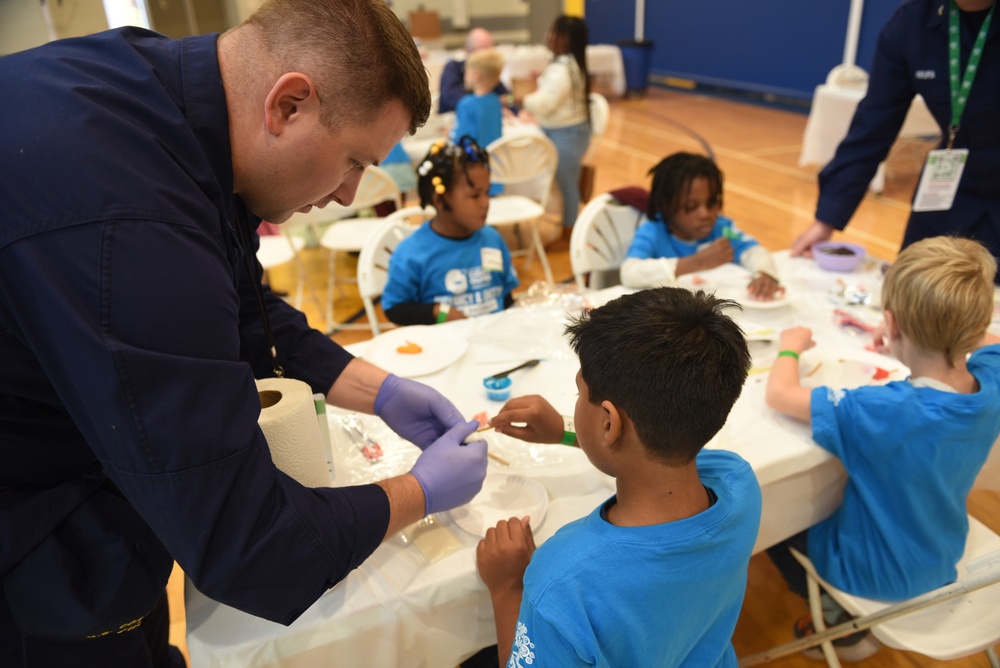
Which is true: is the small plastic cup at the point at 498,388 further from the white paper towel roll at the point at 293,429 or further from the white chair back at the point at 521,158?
the white chair back at the point at 521,158

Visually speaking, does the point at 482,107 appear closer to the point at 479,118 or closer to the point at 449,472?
the point at 479,118

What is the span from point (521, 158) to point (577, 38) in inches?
47.2

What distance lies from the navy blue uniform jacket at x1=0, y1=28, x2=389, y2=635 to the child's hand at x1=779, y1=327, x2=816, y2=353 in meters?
1.11

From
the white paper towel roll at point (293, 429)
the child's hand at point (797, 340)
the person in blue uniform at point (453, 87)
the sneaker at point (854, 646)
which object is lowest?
the sneaker at point (854, 646)

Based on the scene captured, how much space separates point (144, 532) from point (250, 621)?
20 cm

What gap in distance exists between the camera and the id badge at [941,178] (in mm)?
1980

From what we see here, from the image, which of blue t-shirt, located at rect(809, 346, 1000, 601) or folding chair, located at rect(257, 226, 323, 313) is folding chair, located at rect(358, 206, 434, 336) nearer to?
folding chair, located at rect(257, 226, 323, 313)

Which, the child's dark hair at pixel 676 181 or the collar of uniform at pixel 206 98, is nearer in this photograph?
the collar of uniform at pixel 206 98

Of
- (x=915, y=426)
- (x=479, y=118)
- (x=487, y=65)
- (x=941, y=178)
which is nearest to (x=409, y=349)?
(x=915, y=426)

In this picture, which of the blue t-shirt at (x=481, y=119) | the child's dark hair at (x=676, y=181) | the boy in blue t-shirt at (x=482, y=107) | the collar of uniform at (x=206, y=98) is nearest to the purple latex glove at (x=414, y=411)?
the collar of uniform at (x=206, y=98)

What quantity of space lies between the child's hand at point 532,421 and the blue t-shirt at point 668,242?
1.27 m

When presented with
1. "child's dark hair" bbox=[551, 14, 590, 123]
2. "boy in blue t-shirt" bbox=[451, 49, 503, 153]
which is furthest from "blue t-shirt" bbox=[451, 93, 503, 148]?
"child's dark hair" bbox=[551, 14, 590, 123]

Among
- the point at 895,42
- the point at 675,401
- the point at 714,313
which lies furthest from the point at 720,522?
the point at 895,42

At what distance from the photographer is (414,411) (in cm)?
130
